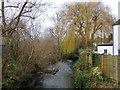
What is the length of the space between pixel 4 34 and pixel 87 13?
7.45 metres

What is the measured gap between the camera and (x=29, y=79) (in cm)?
895

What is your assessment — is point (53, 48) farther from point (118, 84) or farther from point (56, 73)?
point (118, 84)

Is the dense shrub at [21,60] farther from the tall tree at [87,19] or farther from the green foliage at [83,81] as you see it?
the tall tree at [87,19]

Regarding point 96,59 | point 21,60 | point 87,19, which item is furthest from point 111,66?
point 87,19

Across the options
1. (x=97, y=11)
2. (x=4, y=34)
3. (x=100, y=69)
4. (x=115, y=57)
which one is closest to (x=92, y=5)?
(x=97, y=11)

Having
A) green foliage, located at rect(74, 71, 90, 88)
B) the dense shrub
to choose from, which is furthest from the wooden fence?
the dense shrub

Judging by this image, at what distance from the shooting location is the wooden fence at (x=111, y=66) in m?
7.41

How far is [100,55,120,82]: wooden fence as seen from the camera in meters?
7.41

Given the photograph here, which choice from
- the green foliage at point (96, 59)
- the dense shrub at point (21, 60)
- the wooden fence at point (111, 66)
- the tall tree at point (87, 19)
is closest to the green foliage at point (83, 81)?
the wooden fence at point (111, 66)

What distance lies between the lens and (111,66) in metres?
8.19

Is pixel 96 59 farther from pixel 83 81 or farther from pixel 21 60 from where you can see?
pixel 21 60

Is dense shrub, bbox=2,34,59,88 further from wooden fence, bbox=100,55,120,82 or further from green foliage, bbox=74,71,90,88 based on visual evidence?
wooden fence, bbox=100,55,120,82

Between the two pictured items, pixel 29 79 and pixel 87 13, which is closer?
pixel 29 79

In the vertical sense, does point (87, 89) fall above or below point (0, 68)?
below
